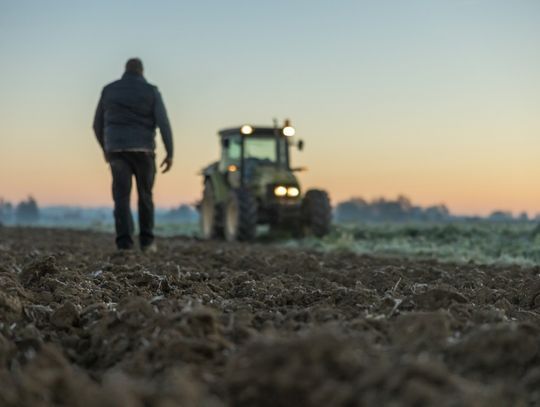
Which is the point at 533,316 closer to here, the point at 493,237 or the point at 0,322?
the point at 0,322

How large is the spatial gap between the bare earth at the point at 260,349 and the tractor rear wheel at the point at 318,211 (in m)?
10.6

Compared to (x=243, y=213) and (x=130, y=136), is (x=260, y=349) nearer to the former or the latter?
(x=130, y=136)

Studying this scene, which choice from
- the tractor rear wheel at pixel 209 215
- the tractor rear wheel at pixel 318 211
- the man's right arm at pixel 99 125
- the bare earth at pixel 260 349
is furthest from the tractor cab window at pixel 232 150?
the bare earth at pixel 260 349

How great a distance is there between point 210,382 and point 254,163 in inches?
533

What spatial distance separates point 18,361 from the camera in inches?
111

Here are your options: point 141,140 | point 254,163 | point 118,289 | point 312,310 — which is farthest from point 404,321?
point 254,163

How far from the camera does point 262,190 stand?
15.2 meters

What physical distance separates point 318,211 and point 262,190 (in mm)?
1265

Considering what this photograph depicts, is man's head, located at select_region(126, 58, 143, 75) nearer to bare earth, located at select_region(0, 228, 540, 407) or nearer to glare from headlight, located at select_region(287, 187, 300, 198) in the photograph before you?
A: bare earth, located at select_region(0, 228, 540, 407)

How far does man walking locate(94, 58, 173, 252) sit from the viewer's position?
8.30 m

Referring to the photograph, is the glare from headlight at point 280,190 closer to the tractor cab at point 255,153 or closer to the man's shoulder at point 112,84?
the tractor cab at point 255,153

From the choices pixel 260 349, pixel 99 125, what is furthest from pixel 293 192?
pixel 260 349

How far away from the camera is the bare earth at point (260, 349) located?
6.66ft

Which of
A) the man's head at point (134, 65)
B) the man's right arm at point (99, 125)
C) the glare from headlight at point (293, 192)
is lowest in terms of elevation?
the glare from headlight at point (293, 192)
